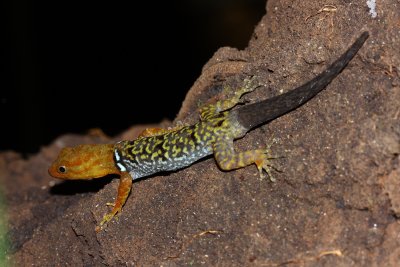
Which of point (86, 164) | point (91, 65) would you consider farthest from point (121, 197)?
point (91, 65)

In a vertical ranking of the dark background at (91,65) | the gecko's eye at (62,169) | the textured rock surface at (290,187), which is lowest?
the textured rock surface at (290,187)

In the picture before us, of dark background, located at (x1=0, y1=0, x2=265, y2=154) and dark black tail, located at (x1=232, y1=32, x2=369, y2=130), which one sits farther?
dark background, located at (x1=0, y1=0, x2=265, y2=154)

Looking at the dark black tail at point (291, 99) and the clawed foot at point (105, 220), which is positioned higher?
the dark black tail at point (291, 99)

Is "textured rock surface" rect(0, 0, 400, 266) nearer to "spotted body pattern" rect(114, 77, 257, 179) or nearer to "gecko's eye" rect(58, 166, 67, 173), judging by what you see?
"spotted body pattern" rect(114, 77, 257, 179)

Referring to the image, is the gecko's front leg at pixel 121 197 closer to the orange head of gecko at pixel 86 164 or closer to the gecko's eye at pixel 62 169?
the orange head of gecko at pixel 86 164

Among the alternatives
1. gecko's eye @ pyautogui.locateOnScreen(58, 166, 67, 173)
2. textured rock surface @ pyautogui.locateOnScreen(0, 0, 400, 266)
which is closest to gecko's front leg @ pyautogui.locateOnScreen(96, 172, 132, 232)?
textured rock surface @ pyautogui.locateOnScreen(0, 0, 400, 266)

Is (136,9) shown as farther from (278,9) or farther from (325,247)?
(325,247)

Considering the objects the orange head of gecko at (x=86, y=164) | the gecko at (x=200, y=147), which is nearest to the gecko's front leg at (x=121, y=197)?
the gecko at (x=200, y=147)
